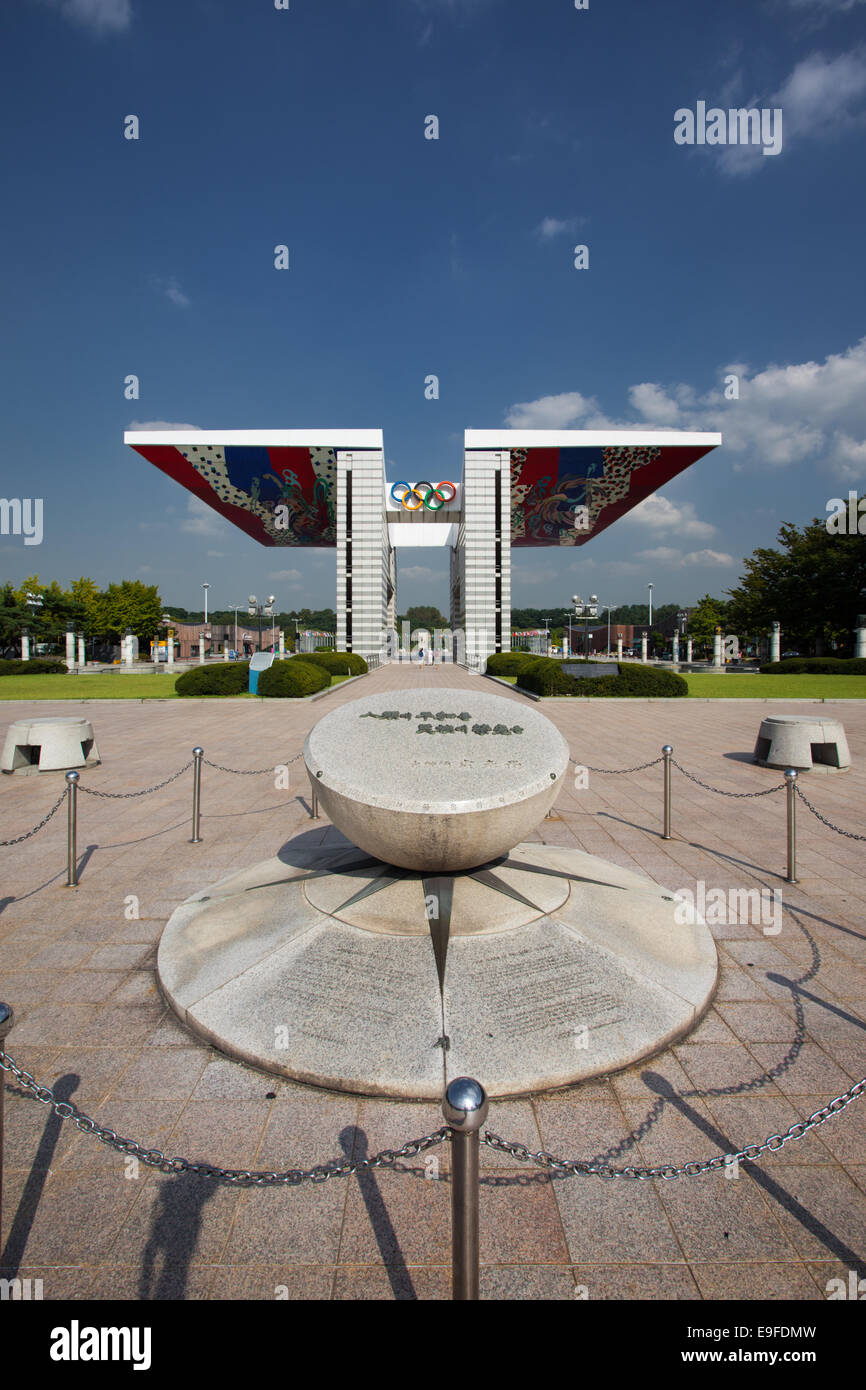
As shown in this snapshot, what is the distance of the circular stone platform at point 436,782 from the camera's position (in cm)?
392

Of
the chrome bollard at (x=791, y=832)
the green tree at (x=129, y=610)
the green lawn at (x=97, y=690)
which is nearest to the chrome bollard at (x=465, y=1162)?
the chrome bollard at (x=791, y=832)

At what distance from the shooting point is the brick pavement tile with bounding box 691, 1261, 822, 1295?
2.12m

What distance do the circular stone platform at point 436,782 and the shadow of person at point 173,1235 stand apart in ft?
6.30

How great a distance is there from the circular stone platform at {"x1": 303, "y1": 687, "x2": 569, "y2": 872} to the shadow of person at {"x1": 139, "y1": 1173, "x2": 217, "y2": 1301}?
1922 mm

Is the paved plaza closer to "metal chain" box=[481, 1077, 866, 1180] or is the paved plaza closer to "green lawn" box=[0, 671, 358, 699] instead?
Answer: "metal chain" box=[481, 1077, 866, 1180]

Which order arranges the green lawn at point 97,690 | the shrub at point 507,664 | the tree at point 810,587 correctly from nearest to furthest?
1. the green lawn at point 97,690
2. the shrub at point 507,664
3. the tree at point 810,587

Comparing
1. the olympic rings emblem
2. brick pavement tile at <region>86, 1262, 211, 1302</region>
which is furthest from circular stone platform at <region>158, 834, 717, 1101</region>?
the olympic rings emblem

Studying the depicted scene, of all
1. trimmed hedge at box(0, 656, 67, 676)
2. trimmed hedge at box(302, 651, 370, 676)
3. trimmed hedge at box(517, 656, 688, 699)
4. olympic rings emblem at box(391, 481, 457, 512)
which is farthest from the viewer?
olympic rings emblem at box(391, 481, 457, 512)

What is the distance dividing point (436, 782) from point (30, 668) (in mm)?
36670

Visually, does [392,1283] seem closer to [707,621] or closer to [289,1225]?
[289,1225]

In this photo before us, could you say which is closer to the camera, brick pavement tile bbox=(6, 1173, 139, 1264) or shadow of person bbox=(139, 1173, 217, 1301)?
shadow of person bbox=(139, 1173, 217, 1301)

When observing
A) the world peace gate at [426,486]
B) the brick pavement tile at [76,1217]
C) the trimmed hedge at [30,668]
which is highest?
the world peace gate at [426,486]

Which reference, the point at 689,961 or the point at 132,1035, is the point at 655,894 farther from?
the point at 132,1035

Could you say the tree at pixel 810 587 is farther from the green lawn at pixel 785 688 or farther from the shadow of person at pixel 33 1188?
the shadow of person at pixel 33 1188
